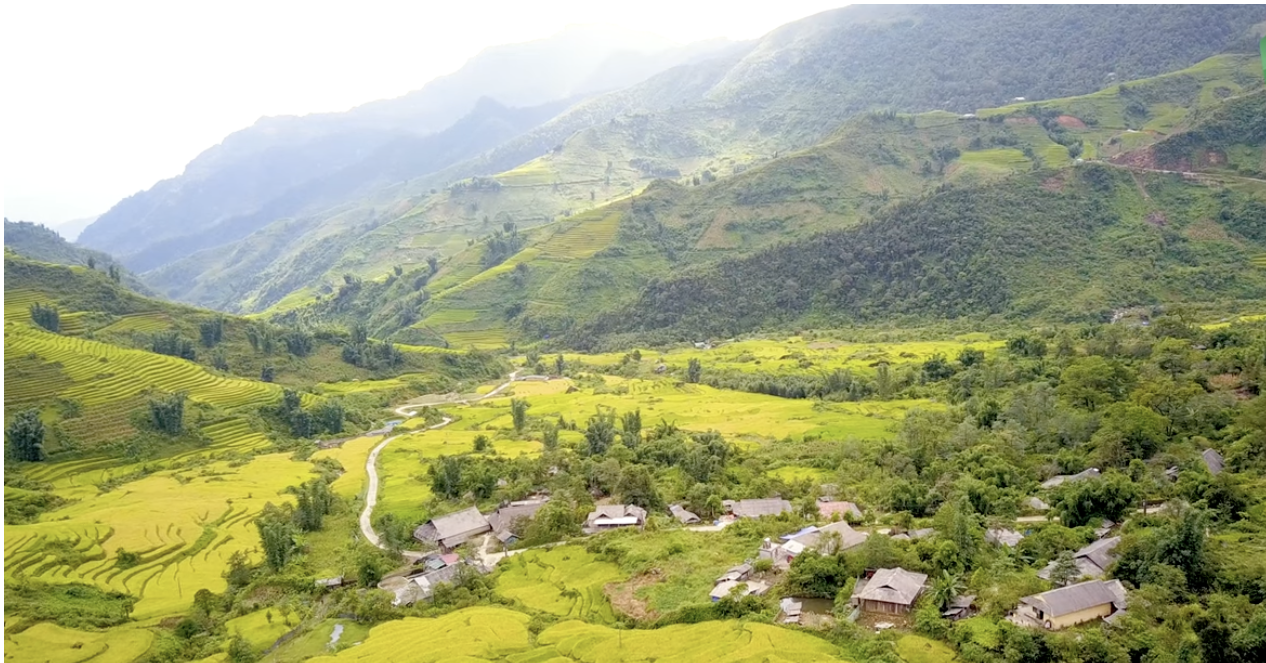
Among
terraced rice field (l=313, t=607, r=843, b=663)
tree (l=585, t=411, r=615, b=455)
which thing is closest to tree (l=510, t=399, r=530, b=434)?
tree (l=585, t=411, r=615, b=455)

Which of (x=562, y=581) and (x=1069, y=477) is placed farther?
(x=1069, y=477)

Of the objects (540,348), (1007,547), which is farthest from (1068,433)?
(540,348)

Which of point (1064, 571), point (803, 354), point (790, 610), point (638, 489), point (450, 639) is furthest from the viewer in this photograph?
point (803, 354)

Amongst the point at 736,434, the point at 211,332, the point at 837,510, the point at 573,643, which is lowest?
the point at 736,434

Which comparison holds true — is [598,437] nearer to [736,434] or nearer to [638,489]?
[638,489]

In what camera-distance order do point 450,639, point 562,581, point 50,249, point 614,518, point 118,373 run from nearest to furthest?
1. point 450,639
2. point 562,581
3. point 614,518
4. point 118,373
5. point 50,249

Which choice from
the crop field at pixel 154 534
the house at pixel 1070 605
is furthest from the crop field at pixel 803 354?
the crop field at pixel 154 534

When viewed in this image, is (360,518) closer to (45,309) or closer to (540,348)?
(45,309)

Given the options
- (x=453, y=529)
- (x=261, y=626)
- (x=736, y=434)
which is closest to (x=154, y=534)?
(x=261, y=626)
